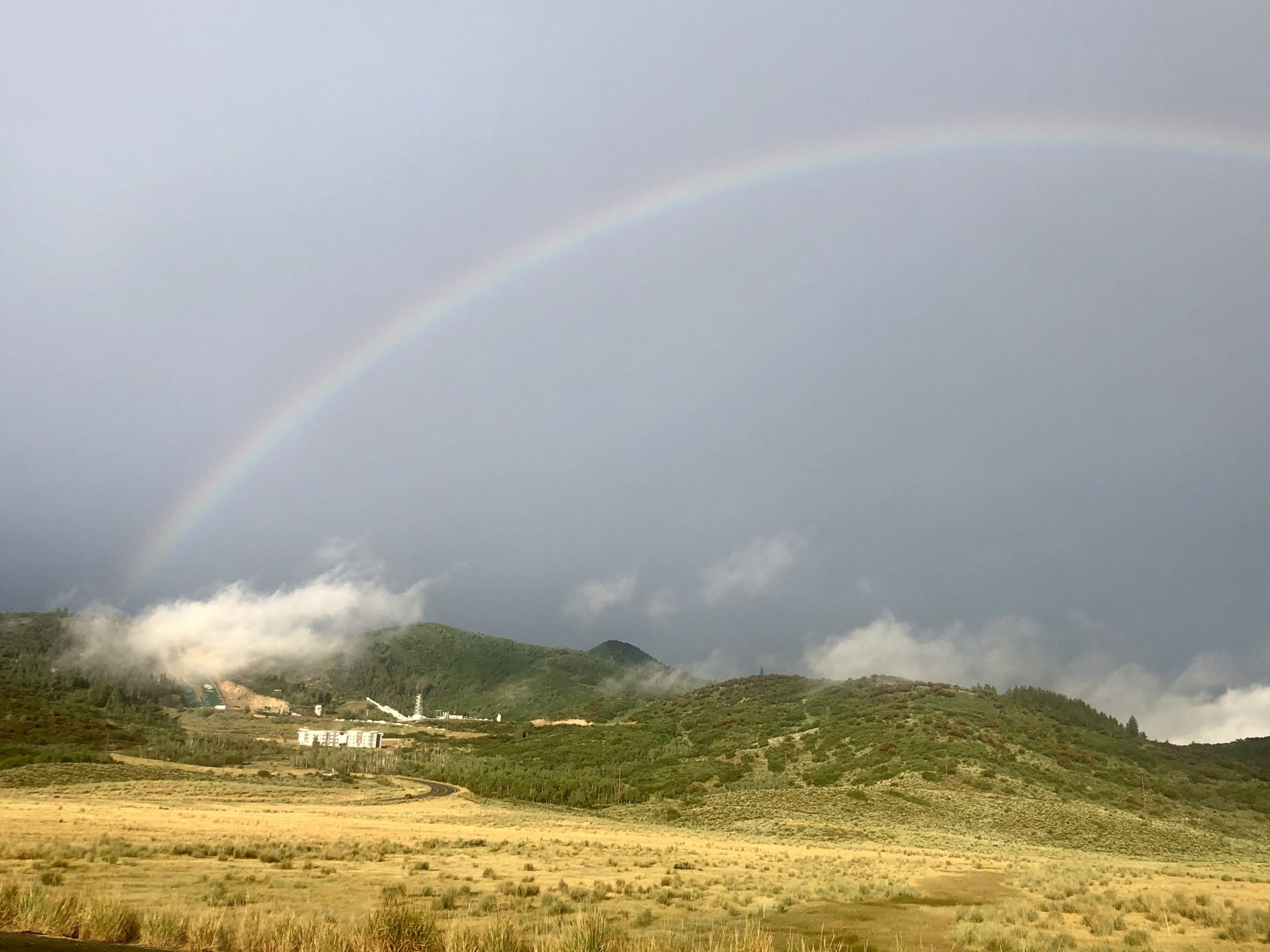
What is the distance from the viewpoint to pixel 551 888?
26.3 meters

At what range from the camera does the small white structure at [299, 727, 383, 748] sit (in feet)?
561

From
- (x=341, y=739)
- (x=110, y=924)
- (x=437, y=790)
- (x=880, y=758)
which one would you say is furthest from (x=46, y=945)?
(x=341, y=739)

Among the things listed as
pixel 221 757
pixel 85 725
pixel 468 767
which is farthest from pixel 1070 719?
pixel 85 725

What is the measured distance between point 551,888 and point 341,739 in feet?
556

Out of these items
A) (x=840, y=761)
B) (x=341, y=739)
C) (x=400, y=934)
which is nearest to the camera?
(x=400, y=934)

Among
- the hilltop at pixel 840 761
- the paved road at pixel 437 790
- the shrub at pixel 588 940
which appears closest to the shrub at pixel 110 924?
the shrub at pixel 588 940

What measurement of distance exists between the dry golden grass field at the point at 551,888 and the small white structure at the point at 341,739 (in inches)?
4626

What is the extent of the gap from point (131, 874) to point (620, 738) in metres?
130

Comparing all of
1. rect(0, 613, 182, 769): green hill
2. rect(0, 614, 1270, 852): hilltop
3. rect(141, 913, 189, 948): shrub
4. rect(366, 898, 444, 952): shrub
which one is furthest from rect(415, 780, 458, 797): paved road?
rect(366, 898, 444, 952): shrub

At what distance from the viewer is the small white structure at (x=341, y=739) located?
17088cm

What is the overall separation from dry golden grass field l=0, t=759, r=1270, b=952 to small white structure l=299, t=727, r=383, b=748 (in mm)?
117510

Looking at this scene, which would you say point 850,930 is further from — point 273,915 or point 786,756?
point 786,756

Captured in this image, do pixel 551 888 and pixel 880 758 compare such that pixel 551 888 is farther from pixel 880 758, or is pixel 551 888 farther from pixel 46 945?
pixel 880 758

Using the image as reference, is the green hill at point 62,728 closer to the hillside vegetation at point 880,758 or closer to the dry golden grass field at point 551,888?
the dry golden grass field at point 551,888
